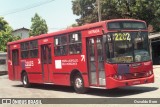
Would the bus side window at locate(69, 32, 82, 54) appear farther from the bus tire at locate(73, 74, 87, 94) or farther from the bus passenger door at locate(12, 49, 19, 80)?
the bus passenger door at locate(12, 49, 19, 80)

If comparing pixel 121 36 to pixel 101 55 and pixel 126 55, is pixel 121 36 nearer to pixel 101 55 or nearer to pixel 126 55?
pixel 126 55

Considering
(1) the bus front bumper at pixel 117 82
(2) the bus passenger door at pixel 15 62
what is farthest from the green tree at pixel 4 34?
(1) the bus front bumper at pixel 117 82

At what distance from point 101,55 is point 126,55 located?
97 cm

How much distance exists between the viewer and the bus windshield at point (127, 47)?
14.2m

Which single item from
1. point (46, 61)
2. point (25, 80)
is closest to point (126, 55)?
point (46, 61)

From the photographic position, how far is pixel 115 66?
46.3 ft

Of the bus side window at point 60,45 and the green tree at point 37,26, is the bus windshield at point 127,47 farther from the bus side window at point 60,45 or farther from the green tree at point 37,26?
the green tree at point 37,26

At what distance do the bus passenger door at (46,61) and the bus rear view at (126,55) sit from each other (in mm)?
5298

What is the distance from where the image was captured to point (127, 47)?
14484mm

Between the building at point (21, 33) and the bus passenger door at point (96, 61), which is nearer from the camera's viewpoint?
the bus passenger door at point (96, 61)

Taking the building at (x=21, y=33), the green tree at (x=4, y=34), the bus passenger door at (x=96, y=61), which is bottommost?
the bus passenger door at (x=96, y=61)

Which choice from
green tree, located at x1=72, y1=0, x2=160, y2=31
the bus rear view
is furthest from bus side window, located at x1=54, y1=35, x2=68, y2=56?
green tree, located at x1=72, y1=0, x2=160, y2=31

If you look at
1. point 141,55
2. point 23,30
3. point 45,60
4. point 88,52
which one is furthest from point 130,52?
point 23,30

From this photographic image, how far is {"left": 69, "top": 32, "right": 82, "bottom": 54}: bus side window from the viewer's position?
16141 mm
